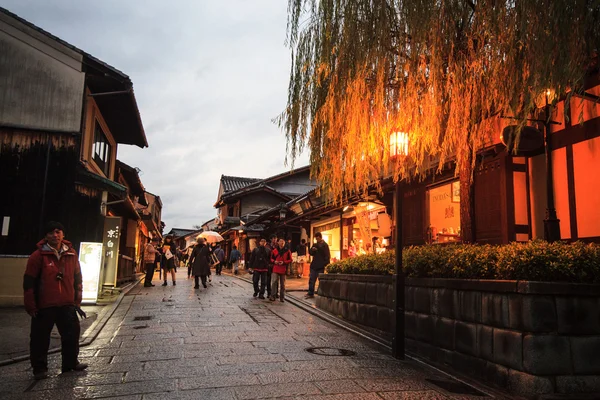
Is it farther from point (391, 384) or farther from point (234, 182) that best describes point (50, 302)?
Answer: point (234, 182)

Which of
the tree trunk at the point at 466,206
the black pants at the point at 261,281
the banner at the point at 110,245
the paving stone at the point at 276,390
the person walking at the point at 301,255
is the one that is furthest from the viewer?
the person walking at the point at 301,255

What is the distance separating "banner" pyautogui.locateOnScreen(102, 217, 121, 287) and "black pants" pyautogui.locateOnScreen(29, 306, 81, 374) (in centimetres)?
878

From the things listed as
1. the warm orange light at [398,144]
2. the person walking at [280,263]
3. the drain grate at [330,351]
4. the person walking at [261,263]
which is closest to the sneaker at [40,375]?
the drain grate at [330,351]

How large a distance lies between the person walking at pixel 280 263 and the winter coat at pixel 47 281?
317 inches

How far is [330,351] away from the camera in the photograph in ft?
24.3

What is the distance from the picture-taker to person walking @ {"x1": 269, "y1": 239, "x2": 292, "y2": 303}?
13.9m

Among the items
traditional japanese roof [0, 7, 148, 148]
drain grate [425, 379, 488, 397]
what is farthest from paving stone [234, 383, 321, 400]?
traditional japanese roof [0, 7, 148, 148]

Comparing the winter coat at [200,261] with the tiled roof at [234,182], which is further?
the tiled roof at [234,182]

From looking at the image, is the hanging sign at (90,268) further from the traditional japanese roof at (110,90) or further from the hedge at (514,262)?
the hedge at (514,262)

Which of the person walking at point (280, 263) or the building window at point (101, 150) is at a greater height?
the building window at point (101, 150)

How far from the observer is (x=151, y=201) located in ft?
158

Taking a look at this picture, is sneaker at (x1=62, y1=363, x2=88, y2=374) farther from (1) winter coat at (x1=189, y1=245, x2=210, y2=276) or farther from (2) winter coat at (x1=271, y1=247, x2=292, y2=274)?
(1) winter coat at (x1=189, y1=245, x2=210, y2=276)

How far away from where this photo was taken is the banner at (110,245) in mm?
14398

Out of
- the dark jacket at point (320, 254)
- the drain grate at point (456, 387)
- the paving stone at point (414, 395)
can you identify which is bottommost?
the drain grate at point (456, 387)
